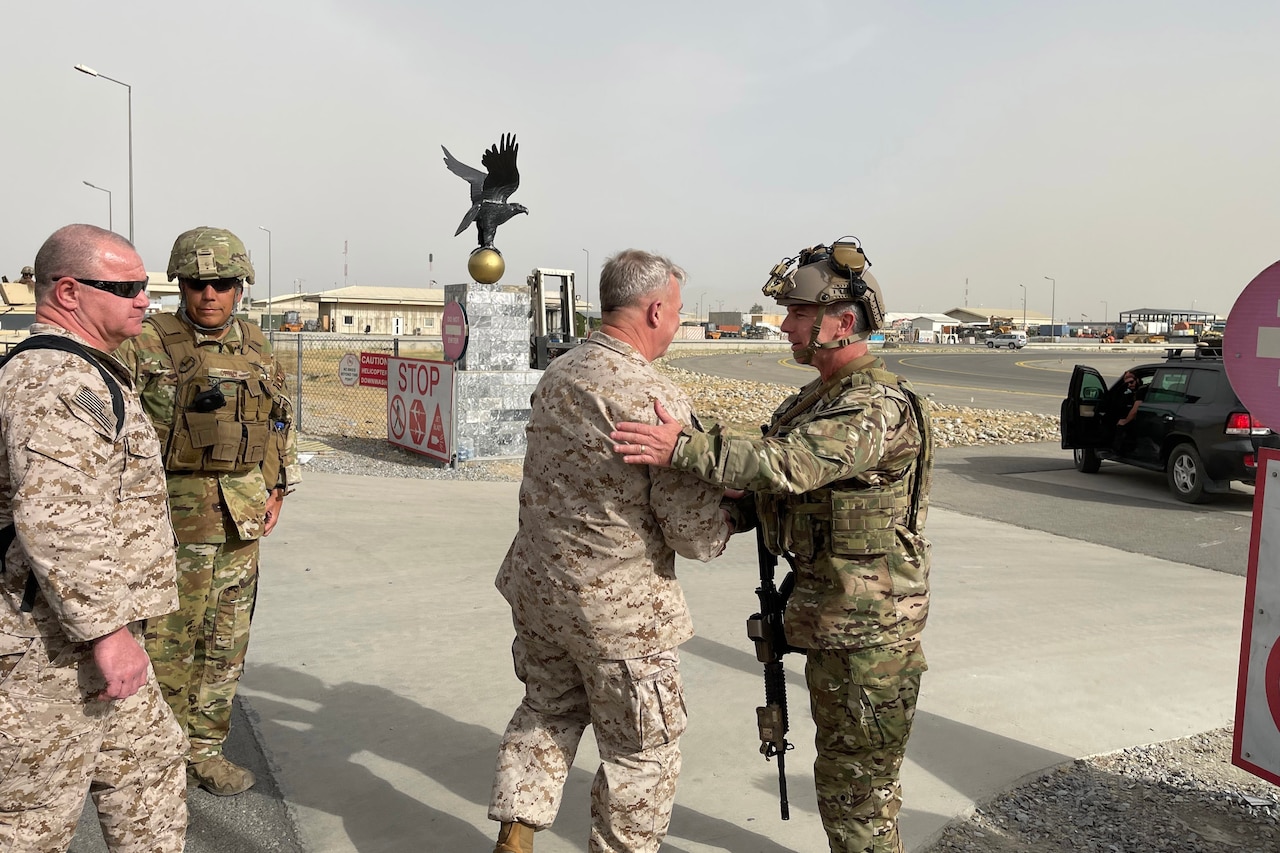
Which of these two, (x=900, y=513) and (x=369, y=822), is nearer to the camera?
(x=900, y=513)

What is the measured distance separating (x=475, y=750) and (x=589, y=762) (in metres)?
0.47

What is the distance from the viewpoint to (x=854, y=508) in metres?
2.69

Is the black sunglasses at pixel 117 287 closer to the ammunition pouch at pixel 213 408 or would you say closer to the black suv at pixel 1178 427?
the ammunition pouch at pixel 213 408

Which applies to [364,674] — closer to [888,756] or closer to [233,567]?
[233,567]

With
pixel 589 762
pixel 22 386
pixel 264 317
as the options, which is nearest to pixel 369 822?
pixel 589 762

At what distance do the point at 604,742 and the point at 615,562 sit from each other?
20.6 inches

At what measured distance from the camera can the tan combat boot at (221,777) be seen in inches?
135

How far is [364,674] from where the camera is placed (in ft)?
15.0

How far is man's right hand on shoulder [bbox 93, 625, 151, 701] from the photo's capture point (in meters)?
2.23

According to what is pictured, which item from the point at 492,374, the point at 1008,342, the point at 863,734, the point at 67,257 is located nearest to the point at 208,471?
the point at 67,257

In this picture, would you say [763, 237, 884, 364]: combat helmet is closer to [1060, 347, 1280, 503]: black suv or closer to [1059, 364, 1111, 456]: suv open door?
[1060, 347, 1280, 503]: black suv

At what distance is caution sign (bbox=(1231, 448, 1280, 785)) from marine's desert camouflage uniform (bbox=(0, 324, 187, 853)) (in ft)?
10.8

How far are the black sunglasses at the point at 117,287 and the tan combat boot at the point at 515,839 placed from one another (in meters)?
1.80


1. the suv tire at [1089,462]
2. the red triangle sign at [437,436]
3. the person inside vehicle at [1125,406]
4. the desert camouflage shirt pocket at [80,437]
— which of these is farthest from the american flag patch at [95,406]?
the suv tire at [1089,462]
